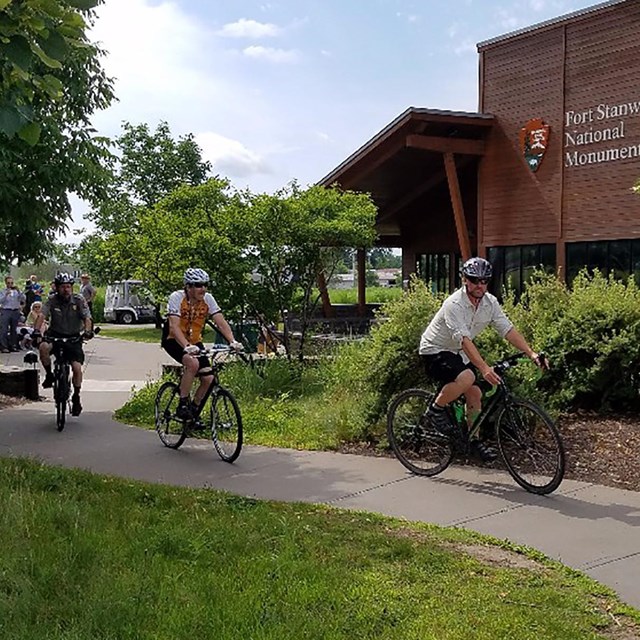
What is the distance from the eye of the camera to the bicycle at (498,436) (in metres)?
6.58

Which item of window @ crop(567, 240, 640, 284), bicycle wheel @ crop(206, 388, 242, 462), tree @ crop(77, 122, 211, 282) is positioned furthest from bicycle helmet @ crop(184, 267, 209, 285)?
tree @ crop(77, 122, 211, 282)

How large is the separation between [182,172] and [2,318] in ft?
64.3

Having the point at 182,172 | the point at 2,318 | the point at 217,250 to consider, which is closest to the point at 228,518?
the point at 217,250

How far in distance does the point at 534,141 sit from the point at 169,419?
613 inches

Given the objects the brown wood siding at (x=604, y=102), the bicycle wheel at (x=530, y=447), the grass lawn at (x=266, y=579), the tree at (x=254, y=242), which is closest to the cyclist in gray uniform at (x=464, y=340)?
the bicycle wheel at (x=530, y=447)

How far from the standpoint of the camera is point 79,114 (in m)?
10.4

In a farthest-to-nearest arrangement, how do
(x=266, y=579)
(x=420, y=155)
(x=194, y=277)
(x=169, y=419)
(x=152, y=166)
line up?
(x=152, y=166), (x=420, y=155), (x=169, y=419), (x=194, y=277), (x=266, y=579)

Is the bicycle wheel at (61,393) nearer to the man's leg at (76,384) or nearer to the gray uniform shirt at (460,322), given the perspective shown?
the man's leg at (76,384)

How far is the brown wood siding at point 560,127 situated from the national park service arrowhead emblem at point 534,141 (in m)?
0.16

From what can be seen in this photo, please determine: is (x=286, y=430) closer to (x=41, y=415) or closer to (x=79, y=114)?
(x=41, y=415)

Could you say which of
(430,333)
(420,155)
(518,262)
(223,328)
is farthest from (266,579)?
(420,155)

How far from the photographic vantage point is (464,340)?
6676mm

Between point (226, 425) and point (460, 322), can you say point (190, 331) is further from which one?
point (460, 322)

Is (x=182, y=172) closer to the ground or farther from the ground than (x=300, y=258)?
farther from the ground
